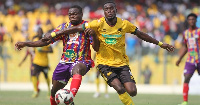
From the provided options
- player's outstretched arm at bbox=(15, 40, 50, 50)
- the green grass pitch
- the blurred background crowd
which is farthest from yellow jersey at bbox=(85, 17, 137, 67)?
the blurred background crowd

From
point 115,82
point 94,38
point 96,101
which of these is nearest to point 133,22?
point 96,101

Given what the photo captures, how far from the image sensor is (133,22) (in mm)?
28938

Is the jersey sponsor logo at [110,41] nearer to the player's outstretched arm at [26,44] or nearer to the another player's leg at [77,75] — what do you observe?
the another player's leg at [77,75]

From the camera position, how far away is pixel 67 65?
10297 mm

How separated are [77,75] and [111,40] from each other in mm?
1069

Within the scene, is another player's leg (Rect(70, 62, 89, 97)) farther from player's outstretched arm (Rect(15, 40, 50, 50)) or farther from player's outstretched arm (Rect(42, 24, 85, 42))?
player's outstretched arm (Rect(15, 40, 50, 50))

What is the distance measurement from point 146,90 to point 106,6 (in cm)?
1276

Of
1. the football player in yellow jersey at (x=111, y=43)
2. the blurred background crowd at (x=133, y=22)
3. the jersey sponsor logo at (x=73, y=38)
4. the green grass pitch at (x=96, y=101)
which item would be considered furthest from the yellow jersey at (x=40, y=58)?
the football player in yellow jersey at (x=111, y=43)

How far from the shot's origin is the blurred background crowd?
22438mm

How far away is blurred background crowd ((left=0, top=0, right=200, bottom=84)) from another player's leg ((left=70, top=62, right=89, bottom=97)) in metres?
12.5

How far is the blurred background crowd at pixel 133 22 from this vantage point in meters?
22.4

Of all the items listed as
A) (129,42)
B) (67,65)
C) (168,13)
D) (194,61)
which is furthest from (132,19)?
(67,65)

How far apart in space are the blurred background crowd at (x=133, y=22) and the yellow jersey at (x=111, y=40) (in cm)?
1229

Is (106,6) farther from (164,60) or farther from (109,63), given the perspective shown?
(164,60)
